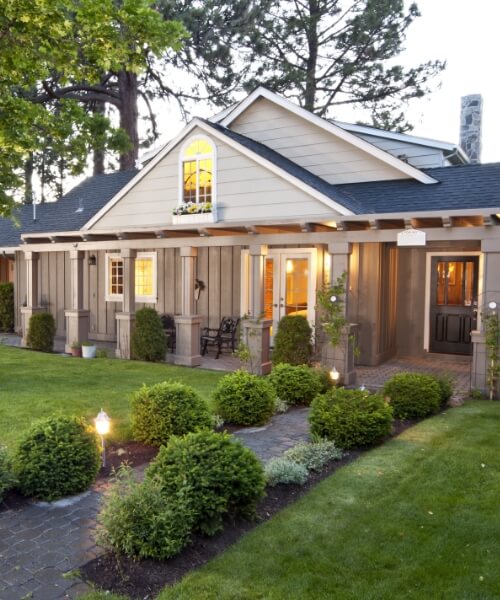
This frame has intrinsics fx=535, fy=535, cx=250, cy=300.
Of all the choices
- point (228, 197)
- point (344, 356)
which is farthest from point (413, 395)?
point (228, 197)

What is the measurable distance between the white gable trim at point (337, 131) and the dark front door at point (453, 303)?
6.14 ft

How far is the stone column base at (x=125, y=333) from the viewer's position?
37.7ft

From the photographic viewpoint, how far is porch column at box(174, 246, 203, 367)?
1065 centimetres

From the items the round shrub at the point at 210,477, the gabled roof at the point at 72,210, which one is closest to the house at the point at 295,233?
the gabled roof at the point at 72,210

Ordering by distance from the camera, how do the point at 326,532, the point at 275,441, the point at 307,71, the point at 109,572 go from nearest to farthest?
the point at 109,572 → the point at 326,532 → the point at 275,441 → the point at 307,71

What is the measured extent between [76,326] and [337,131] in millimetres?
7149

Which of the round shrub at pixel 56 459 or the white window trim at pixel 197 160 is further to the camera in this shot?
the white window trim at pixel 197 160

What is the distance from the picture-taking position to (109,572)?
3.27 metres

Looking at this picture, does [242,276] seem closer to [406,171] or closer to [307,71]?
[406,171]

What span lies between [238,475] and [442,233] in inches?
226

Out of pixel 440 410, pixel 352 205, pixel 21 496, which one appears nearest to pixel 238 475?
pixel 21 496

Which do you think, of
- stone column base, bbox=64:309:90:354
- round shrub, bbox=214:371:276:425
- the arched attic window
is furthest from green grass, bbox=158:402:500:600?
stone column base, bbox=64:309:90:354

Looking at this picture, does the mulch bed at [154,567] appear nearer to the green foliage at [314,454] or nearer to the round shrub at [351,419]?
the green foliage at [314,454]

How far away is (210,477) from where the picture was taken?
12.5ft
